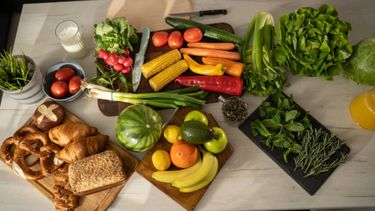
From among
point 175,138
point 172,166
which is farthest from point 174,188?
point 175,138

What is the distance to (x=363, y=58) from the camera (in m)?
1.23

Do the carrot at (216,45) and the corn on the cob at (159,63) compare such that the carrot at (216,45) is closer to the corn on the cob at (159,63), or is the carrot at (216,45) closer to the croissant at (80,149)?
the corn on the cob at (159,63)

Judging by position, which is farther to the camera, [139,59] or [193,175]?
[139,59]

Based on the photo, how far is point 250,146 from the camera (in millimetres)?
1303

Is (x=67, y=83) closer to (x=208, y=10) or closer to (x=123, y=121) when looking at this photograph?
(x=123, y=121)

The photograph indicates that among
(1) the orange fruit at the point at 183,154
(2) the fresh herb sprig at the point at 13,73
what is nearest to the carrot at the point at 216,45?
(1) the orange fruit at the point at 183,154

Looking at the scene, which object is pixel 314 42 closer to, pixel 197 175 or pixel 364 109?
pixel 364 109

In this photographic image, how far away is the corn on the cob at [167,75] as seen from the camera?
4.51ft

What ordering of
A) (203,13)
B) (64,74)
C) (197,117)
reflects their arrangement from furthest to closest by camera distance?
1. (203,13)
2. (64,74)
3. (197,117)

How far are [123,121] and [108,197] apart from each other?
30cm

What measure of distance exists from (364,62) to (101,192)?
1.13 m

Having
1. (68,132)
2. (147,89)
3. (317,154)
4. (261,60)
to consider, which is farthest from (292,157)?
(68,132)

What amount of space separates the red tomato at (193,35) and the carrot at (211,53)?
1.9 inches

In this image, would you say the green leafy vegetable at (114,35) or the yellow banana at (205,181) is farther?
the green leafy vegetable at (114,35)
